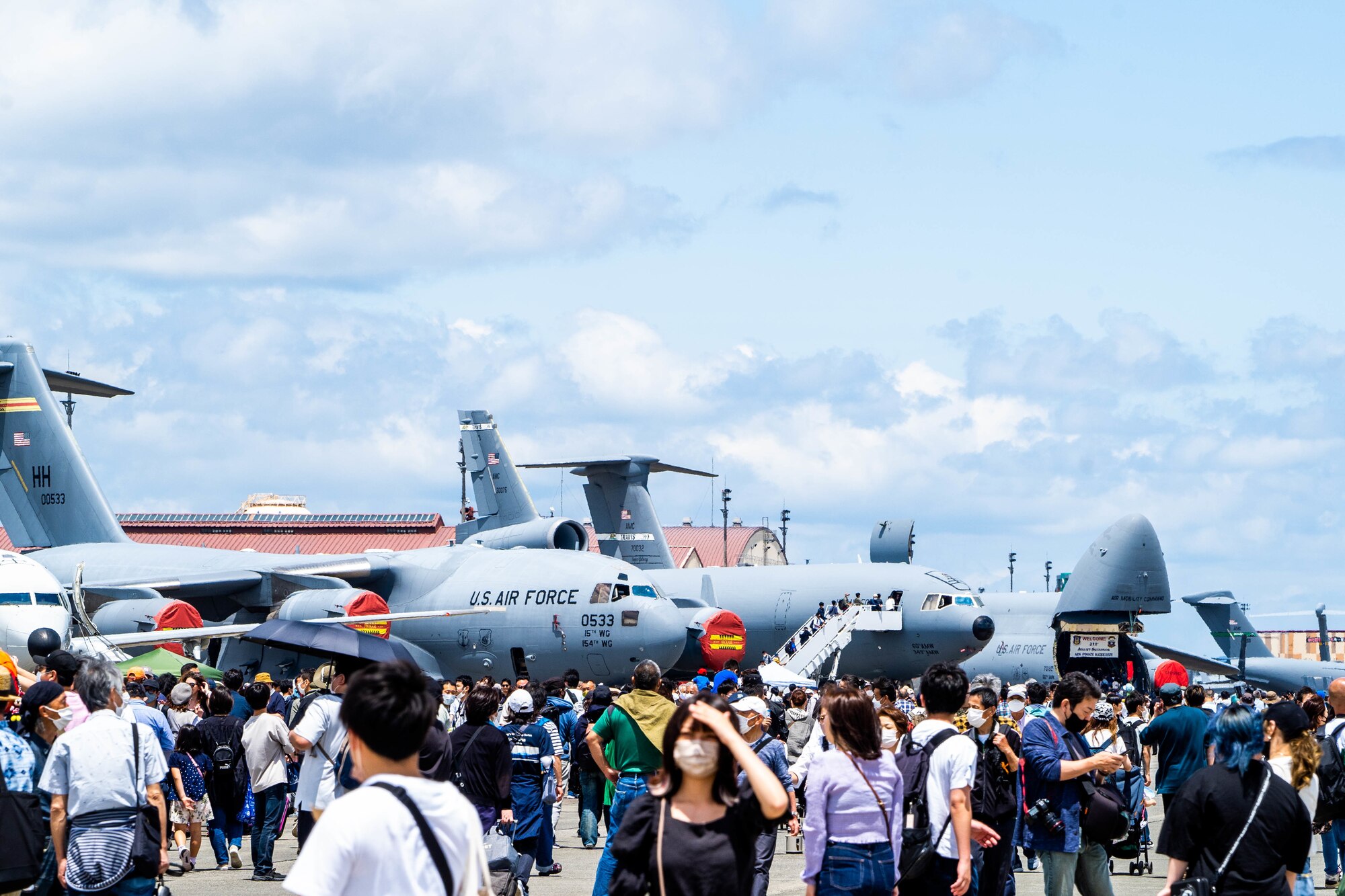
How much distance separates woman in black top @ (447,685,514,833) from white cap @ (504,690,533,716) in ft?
6.09

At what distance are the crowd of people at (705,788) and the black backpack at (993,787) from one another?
0.05 ft

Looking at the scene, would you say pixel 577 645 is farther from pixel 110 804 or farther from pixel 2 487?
pixel 110 804

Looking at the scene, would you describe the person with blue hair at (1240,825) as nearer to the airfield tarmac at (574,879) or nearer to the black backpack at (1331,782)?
the black backpack at (1331,782)

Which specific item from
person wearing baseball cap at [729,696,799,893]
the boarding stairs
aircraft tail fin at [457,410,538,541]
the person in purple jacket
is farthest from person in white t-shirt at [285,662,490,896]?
aircraft tail fin at [457,410,538,541]

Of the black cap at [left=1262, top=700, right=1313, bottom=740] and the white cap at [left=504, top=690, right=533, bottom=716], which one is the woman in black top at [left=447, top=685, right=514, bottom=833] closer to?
the white cap at [left=504, top=690, right=533, bottom=716]

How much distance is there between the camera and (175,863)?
14.0 meters

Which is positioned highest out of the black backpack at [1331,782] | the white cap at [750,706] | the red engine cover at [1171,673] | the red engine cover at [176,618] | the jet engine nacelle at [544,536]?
the jet engine nacelle at [544,536]

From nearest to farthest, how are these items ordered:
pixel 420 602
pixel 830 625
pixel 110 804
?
1. pixel 110 804
2. pixel 420 602
3. pixel 830 625

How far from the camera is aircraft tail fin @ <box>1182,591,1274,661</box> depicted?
2002 inches

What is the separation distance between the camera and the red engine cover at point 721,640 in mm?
32594

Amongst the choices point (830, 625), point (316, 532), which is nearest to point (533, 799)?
point (830, 625)

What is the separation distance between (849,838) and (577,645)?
23544 millimetres

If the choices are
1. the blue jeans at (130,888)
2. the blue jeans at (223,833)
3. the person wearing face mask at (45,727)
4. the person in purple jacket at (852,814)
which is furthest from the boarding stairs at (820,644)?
the person in purple jacket at (852,814)

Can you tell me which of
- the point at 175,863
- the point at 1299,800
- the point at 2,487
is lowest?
the point at 175,863
